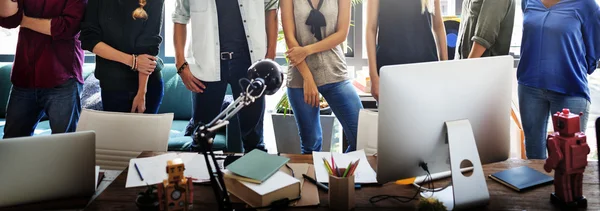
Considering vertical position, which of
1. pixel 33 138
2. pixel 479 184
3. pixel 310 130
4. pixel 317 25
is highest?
pixel 317 25

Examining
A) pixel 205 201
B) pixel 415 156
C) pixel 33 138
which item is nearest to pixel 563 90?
pixel 415 156

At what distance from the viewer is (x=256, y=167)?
4.66 ft

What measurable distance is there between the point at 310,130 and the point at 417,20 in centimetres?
80

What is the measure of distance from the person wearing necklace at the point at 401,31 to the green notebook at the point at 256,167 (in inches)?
46.2

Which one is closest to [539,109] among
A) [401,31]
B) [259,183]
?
[401,31]

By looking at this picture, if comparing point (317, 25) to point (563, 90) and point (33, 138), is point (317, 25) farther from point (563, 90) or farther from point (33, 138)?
point (33, 138)

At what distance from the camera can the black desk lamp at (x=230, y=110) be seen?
1.14 metres

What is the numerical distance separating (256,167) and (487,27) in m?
1.59

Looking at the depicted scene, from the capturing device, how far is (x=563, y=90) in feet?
8.02

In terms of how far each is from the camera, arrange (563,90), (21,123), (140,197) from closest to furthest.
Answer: (140,197)
(563,90)
(21,123)

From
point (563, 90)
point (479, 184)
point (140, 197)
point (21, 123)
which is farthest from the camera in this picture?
point (21, 123)

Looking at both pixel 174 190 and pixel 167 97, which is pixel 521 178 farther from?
pixel 167 97

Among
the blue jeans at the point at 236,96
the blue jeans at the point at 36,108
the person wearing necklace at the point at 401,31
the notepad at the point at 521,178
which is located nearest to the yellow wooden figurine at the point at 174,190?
the notepad at the point at 521,178

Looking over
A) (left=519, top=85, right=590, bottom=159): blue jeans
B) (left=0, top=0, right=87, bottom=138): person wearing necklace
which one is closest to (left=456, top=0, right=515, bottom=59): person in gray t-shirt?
(left=519, top=85, right=590, bottom=159): blue jeans
